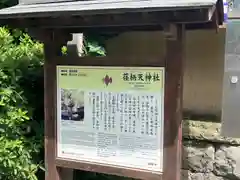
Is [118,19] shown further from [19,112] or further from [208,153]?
[208,153]

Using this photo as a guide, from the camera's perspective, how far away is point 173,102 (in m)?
2.52

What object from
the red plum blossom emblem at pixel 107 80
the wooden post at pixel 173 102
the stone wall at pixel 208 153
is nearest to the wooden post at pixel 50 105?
the red plum blossom emblem at pixel 107 80

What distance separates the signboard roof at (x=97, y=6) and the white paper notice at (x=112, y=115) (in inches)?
19.0

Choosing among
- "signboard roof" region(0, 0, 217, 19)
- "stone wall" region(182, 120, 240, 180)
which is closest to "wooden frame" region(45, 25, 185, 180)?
"signboard roof" region(0, 0, 217, 19)

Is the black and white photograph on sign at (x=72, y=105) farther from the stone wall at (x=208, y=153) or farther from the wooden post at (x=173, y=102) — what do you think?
the stone wall at (x=208, y=153)

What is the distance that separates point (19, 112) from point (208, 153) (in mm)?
1660

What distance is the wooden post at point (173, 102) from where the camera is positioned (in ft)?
8.17

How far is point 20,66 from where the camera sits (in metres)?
3.27

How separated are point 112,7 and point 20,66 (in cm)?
130

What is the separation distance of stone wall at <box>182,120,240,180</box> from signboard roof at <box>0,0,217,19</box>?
132 centimetres

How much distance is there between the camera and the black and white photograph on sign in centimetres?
286

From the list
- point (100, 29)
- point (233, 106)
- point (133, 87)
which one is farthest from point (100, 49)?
point (233, 106)

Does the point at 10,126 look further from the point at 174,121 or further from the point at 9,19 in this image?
the point at 174,121

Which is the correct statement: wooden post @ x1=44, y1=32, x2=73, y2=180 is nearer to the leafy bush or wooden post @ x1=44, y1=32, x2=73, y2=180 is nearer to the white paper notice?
the white paper notice
